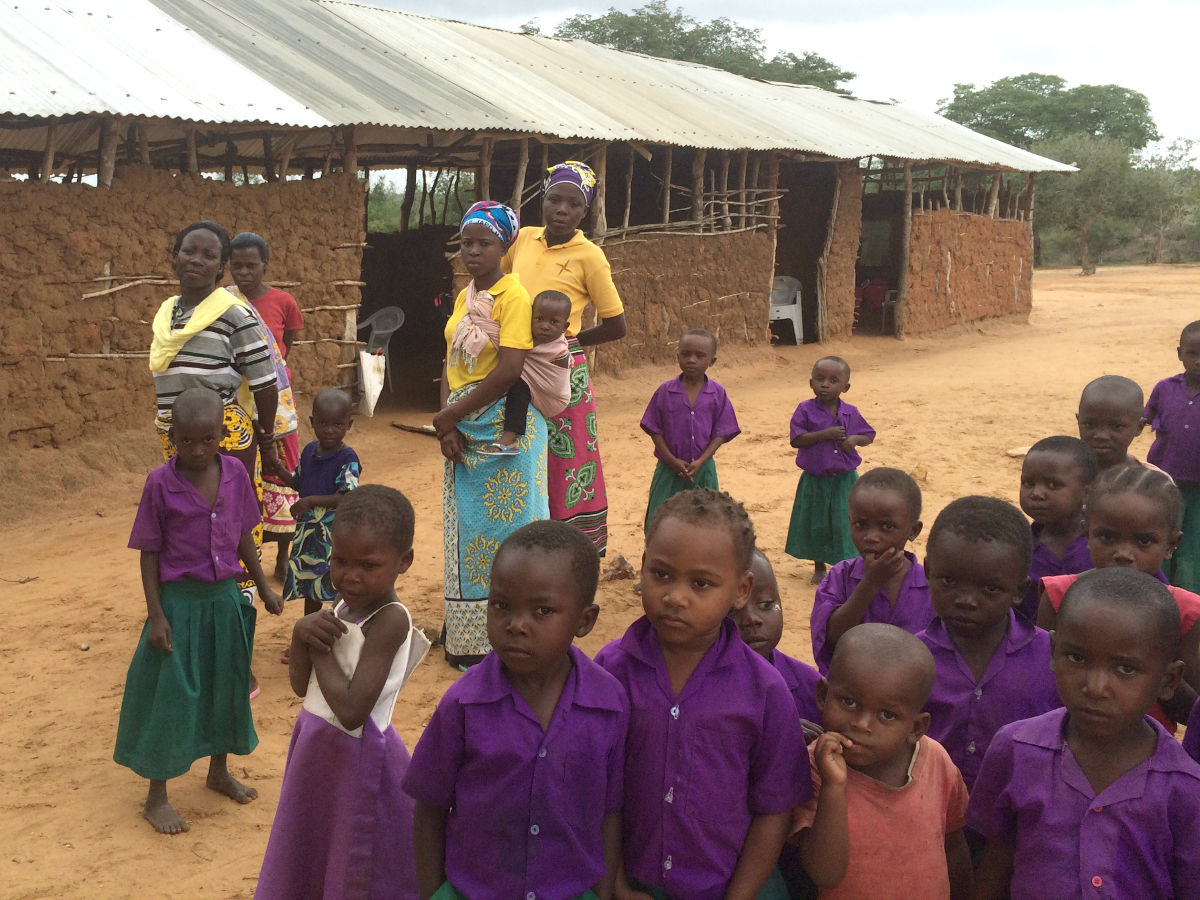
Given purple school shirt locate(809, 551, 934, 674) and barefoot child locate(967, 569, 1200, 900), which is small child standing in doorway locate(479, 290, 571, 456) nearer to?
purple school shirt locate(809, 551, 934, 674)

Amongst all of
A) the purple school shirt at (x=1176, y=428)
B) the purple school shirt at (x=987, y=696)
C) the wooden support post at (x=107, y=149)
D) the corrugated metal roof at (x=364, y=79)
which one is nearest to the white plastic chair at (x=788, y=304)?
the corrugated metal roof at (x=364, y=79)

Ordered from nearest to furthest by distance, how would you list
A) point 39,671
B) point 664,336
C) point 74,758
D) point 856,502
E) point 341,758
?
1. point 341,758
2. point 856,502
3. point 74,758
4. point 39,671
5. point 664,336

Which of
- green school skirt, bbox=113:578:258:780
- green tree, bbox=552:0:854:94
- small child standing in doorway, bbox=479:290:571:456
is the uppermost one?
green tree, bbox=552:0:854:94

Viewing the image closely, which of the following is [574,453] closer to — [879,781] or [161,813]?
[161,813]

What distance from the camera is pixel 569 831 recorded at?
A: 6.05 ft

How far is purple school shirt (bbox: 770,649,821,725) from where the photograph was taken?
7.13 feet

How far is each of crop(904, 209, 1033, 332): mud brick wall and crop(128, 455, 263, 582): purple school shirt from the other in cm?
1375

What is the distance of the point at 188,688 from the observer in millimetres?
3123

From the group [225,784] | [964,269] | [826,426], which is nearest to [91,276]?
[225,784]

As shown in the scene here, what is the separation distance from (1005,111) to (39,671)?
3890cm

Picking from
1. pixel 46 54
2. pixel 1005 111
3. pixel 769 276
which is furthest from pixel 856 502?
pixel 1005 111

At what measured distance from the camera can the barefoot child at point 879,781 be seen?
1.86 m

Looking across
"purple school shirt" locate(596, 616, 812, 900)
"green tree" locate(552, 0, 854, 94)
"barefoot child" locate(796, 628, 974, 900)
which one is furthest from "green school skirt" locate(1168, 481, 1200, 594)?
"green tree" locate(552, 0, 854, 94)

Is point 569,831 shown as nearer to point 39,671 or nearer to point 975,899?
point 975,899
